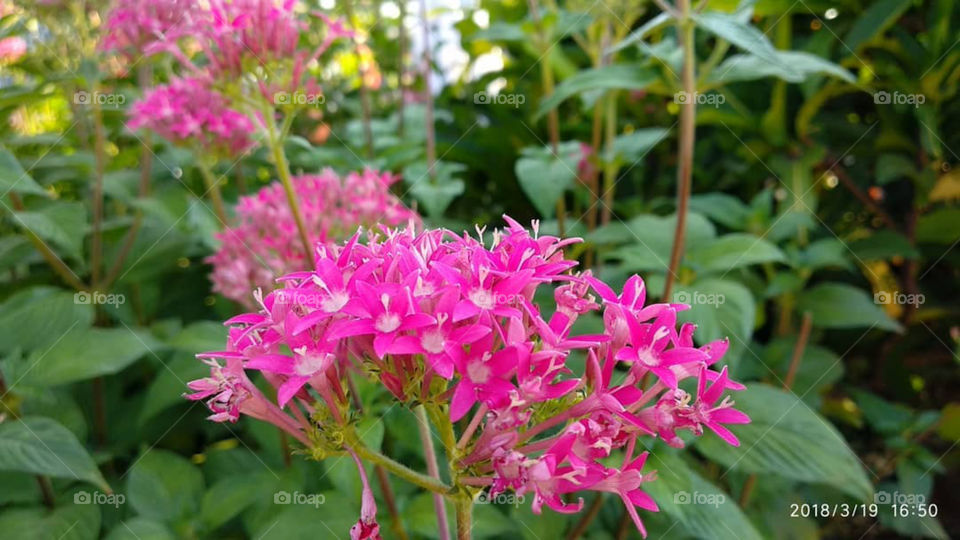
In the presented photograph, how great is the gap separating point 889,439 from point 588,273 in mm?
1443

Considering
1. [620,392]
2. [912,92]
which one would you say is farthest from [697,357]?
[912,92]

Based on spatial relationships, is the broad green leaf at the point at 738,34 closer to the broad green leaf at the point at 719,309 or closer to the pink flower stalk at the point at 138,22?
the broad green leaf at the point at 719,309

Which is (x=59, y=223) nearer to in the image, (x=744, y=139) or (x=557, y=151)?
(x=557, y=151)

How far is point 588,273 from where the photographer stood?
0.66 meters

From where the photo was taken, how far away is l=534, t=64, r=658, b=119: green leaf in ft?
4.21

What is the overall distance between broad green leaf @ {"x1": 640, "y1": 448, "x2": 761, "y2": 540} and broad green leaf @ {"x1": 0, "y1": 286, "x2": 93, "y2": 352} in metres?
0.98

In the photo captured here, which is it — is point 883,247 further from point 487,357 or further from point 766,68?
point 487,357

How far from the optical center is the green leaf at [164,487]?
3.89ft

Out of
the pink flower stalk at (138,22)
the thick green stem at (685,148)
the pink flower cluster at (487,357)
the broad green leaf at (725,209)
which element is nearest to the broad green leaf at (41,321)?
the pink flower stalk at (138,22)

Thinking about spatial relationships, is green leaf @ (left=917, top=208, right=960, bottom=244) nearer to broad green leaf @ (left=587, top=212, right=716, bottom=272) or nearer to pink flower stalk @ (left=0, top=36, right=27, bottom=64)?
broad green leaf @ (left=587, top=212, right=716, bottom=272)

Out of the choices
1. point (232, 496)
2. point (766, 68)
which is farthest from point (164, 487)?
point (766, 68)

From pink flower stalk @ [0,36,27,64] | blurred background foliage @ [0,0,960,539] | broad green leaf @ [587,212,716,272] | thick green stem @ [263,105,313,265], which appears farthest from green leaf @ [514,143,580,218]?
pink flower stalk @ [0,36,27,64]

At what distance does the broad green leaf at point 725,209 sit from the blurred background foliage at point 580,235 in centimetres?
1

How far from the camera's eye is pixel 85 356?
1.22 meters
